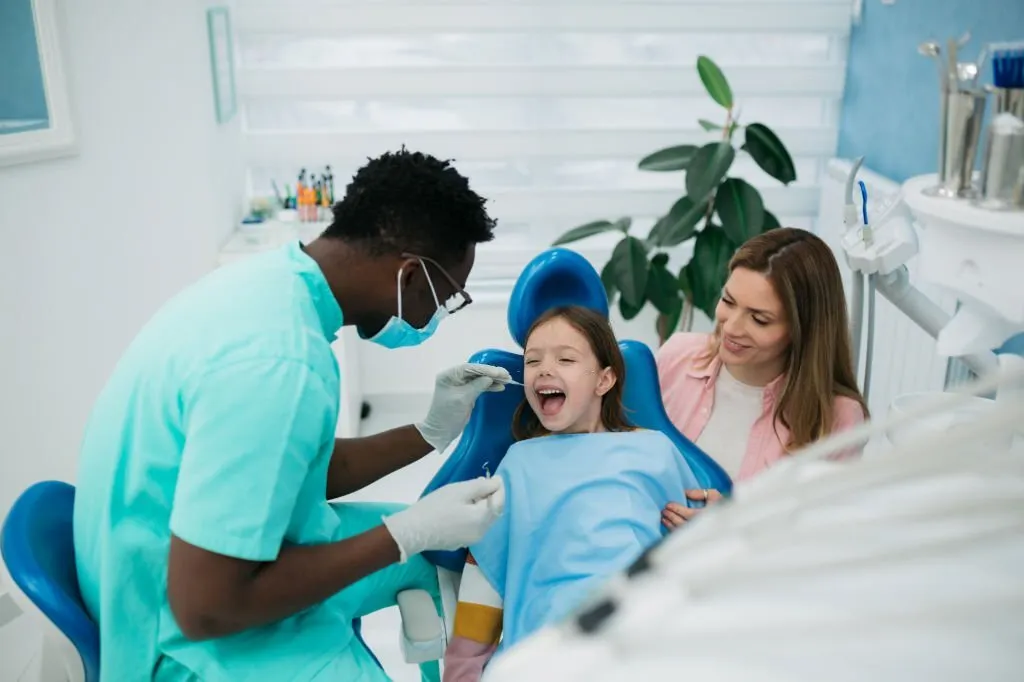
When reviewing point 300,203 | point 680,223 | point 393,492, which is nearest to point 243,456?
point 393,492

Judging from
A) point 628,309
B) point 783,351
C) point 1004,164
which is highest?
point 1004,164

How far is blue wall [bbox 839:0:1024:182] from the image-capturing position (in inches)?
89.4

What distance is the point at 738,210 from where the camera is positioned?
2.75 meters

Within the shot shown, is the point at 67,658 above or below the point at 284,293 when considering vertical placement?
below

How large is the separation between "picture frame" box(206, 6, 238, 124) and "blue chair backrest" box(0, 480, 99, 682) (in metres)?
1.99

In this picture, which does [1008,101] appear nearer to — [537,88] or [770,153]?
[770,153]

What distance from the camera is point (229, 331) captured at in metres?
1.10

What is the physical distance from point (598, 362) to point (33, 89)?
57.8 inches

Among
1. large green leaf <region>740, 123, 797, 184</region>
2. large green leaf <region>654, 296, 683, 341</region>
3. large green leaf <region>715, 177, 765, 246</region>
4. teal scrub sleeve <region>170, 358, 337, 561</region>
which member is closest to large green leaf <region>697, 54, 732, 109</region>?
large green leaf <region>740, 123, 797, 184</region>

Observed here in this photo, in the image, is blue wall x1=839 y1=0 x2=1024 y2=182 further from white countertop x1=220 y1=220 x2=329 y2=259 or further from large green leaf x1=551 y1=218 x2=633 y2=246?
white countertop x1=220 y1=220 x2=329 y2=259

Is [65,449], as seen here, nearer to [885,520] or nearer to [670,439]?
[670,439]

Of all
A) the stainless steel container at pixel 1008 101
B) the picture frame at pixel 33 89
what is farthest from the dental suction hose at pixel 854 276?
the picture frame at pixel 33 89

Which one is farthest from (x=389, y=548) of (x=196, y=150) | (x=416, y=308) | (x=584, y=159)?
(x=584, y=159)

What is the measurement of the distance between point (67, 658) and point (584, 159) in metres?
2.72
